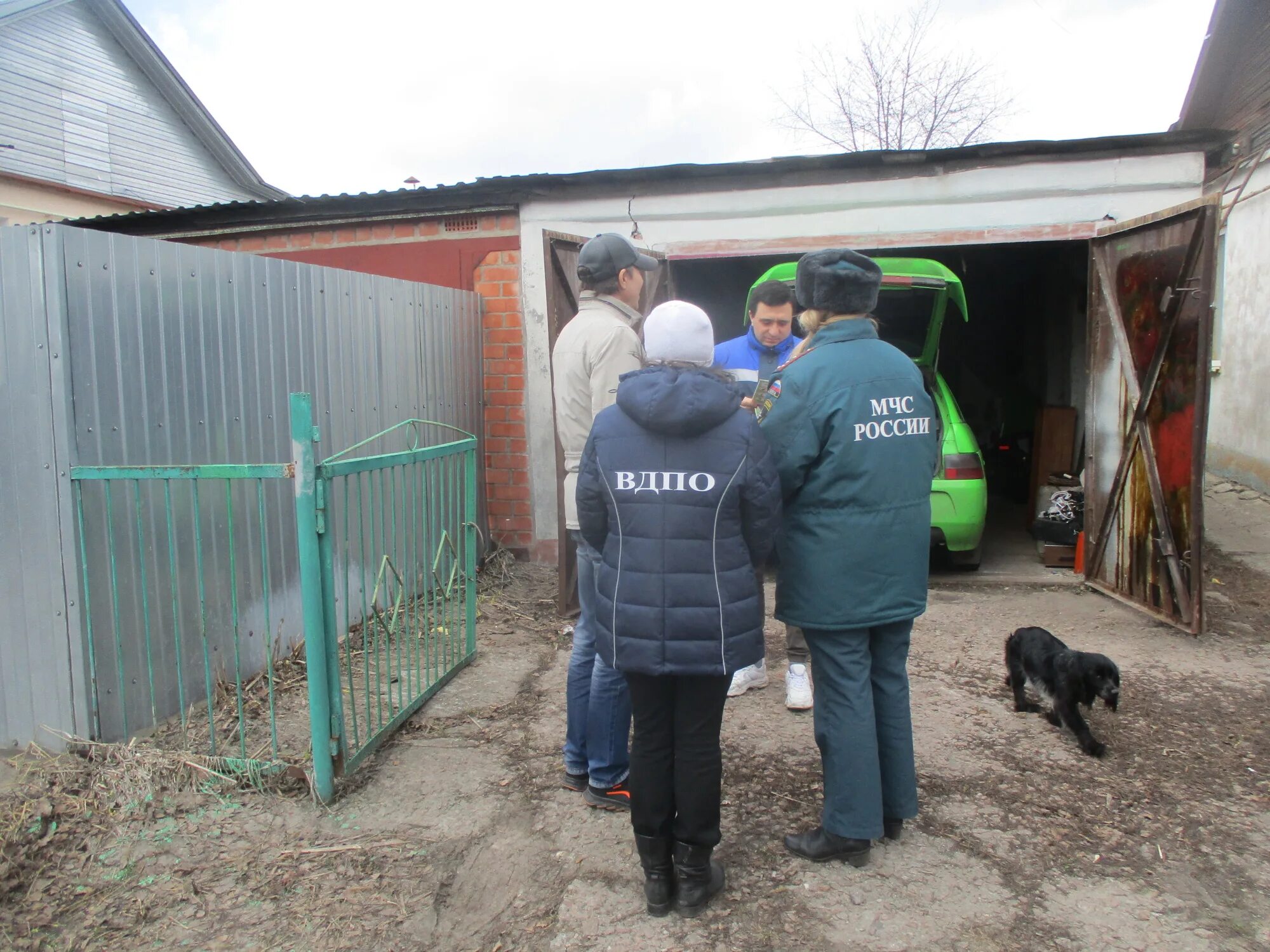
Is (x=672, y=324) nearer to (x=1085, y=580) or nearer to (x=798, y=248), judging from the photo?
(x=798, y=248)

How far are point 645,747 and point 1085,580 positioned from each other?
4.73 metres

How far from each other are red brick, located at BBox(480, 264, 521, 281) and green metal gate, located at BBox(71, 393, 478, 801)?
2.68 m

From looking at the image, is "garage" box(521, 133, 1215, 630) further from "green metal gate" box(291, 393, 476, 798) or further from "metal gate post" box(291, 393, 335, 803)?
"metal gate post" box(291, 393, 335, 803)

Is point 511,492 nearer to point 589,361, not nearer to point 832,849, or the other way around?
point 589,361

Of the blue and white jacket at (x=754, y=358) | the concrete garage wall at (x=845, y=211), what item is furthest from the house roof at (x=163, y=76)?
the blue and white jacket at (x=754, y=358)

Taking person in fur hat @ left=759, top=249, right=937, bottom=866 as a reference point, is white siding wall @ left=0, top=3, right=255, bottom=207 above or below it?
above

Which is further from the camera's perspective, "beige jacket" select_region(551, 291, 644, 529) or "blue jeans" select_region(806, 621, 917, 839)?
"beige jacket" select_region(551, 291, 644, 529)

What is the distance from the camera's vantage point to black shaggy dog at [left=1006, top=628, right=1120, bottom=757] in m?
3.44

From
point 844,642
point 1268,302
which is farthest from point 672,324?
point 1268,302

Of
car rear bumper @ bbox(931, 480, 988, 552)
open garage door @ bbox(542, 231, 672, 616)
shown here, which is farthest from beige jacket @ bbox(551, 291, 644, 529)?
car rear bumper @ bbox(931, 480, 988, 552)

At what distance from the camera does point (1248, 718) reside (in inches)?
151

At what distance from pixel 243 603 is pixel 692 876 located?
2688 mm

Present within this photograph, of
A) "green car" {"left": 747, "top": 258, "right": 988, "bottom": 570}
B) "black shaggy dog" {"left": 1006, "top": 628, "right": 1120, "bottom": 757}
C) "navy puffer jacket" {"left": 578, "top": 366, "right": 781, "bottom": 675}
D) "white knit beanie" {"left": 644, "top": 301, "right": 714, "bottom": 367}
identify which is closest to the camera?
"navy puffer jacket" {"left": 578, "top": 366, "right": 781, "bottom": 675}

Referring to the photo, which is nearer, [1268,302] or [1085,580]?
[1085,580]
